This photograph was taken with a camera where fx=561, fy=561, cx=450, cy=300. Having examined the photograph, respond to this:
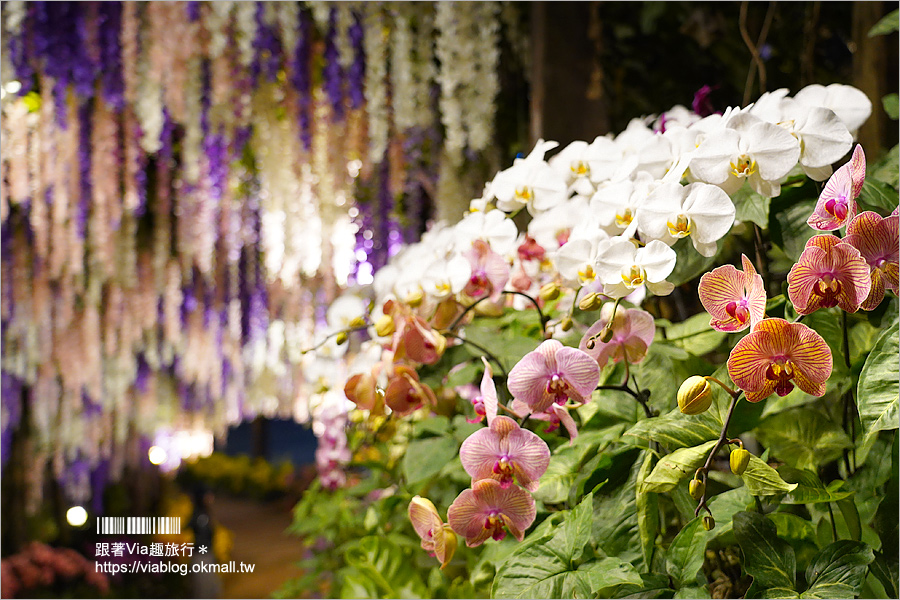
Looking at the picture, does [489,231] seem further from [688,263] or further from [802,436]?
[802,436]

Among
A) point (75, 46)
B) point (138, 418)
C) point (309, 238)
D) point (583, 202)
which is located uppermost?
point (75, 46)

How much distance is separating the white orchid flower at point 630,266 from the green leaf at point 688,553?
0.55ft

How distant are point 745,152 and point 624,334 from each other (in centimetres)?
17

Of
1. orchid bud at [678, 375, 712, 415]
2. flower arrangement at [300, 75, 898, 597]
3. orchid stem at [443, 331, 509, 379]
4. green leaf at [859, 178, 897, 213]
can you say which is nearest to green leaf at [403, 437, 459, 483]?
flower arrangement at [300, 75, 898, 597]

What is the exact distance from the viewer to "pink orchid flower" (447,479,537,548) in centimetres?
42

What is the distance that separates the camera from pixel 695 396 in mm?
342

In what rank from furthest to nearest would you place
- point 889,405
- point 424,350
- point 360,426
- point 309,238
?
1. point 309,238
2. point 360,426
3. point 424,350
4. point 889,405

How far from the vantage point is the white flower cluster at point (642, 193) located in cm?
42

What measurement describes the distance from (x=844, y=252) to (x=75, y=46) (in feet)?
7.39

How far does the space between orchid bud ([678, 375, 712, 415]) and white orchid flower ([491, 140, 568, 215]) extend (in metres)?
0.31

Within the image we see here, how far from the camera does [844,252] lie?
0.34 metres

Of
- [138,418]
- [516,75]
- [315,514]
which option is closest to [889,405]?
[315,514]

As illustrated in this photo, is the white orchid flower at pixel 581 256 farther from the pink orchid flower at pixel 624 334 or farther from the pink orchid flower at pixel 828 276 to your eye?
the pink orchid flower at pixel 828 276

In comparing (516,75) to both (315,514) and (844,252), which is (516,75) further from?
(844,252)
